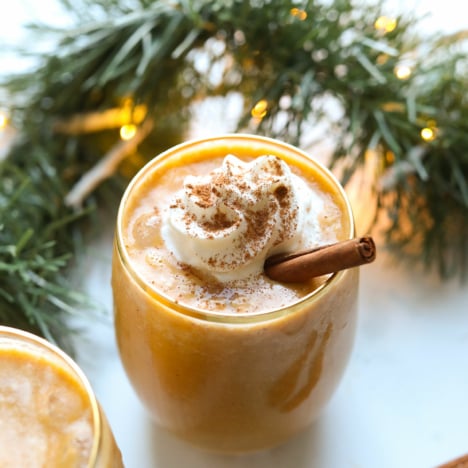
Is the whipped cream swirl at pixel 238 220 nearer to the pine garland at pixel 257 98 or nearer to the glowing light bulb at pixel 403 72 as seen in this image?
the pine garland at pixel 257 98

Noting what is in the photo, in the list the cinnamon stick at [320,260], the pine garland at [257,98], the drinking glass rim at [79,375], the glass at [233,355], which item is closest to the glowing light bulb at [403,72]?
the pine garland at [257,98]

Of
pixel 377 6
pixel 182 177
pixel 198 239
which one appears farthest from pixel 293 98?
pixel 198 239

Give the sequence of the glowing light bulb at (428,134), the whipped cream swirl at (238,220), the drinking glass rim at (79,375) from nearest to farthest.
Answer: the drinking glass rim at (79,375)
the whipped cream swirl at (238,220)
the glowing light bulb at (428,134)

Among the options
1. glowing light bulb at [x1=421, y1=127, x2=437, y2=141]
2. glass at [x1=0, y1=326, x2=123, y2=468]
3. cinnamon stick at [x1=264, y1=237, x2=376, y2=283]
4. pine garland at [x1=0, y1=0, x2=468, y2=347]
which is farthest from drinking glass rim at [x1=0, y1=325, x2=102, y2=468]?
glowing light bulb at [x1=421, y1=127, x2=437, y2=141]

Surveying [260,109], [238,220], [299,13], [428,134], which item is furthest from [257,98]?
[238,220]

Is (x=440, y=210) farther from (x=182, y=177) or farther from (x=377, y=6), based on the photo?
(x=182, y=177)

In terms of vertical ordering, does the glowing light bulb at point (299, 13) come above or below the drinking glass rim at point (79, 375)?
above
